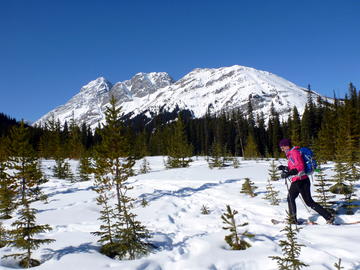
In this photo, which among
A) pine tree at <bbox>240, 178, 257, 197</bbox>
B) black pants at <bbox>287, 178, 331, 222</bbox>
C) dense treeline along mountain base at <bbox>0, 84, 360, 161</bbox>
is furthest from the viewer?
dense treeline along mountain base at <bbox>0, 84, 360, 161</bbox>

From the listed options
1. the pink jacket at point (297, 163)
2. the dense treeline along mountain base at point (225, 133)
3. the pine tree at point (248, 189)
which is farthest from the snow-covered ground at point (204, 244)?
the dense treeline along mountain base at point (225, 133)

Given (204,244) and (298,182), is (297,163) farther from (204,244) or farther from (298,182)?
(204,244)

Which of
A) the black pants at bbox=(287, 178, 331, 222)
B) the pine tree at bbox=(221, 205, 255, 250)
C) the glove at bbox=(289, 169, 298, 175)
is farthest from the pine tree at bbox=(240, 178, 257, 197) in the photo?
the pine tree at bbox=(221, 205, 255, 250)

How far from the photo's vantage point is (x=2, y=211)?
1236 centimetres

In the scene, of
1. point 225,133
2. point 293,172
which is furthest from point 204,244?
point 225,133

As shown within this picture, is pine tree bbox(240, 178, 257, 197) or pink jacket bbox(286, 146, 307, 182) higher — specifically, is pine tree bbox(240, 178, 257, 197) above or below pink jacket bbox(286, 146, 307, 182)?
below

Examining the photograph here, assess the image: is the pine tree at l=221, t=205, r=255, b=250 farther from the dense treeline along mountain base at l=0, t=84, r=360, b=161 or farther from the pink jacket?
the dense treeline along mountain base at l=0, t=84, r=360, b=161

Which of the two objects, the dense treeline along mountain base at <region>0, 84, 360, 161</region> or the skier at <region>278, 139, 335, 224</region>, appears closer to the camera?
the skier at <region>278, 139, 335, 224</region>

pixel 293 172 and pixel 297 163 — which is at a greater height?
pixel 297 163

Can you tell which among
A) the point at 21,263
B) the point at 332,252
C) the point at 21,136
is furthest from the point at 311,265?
the point at 21,136

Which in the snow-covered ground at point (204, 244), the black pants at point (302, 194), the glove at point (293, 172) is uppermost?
the glove at point (293, 172)

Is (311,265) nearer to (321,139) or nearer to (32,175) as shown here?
(32,175)

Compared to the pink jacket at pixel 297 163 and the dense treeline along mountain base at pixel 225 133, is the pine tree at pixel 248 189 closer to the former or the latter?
the pink jacket at pixel 297 163

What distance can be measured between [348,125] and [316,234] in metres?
28.1
